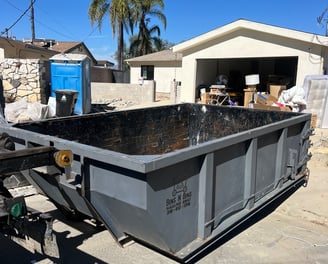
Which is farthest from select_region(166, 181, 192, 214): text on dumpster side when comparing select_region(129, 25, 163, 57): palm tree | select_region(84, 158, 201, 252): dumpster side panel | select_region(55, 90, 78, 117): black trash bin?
select_region(129, 25, 163, 57): palm tree

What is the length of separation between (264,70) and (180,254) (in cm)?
1929

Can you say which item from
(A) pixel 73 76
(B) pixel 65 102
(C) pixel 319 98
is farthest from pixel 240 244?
(A) pixel 73 76

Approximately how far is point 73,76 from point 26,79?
2170 millimetres

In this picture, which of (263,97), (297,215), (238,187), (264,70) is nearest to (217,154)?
(238,187)

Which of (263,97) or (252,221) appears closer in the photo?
(252,221)

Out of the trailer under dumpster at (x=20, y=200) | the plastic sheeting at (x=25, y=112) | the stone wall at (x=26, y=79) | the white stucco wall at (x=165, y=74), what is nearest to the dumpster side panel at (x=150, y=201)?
the trailer under dumpster at (x=20, y=200)

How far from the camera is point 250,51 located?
14305 mm

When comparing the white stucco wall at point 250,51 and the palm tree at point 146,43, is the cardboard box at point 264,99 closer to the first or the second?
the white stucco wall at point 250,51

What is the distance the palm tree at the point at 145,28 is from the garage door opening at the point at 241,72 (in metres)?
12.7

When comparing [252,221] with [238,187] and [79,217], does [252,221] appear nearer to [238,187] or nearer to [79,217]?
[238,187]

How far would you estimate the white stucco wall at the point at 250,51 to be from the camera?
12757mm

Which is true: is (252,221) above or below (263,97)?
below

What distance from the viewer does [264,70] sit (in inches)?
803

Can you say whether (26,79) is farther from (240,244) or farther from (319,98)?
(240,244)
